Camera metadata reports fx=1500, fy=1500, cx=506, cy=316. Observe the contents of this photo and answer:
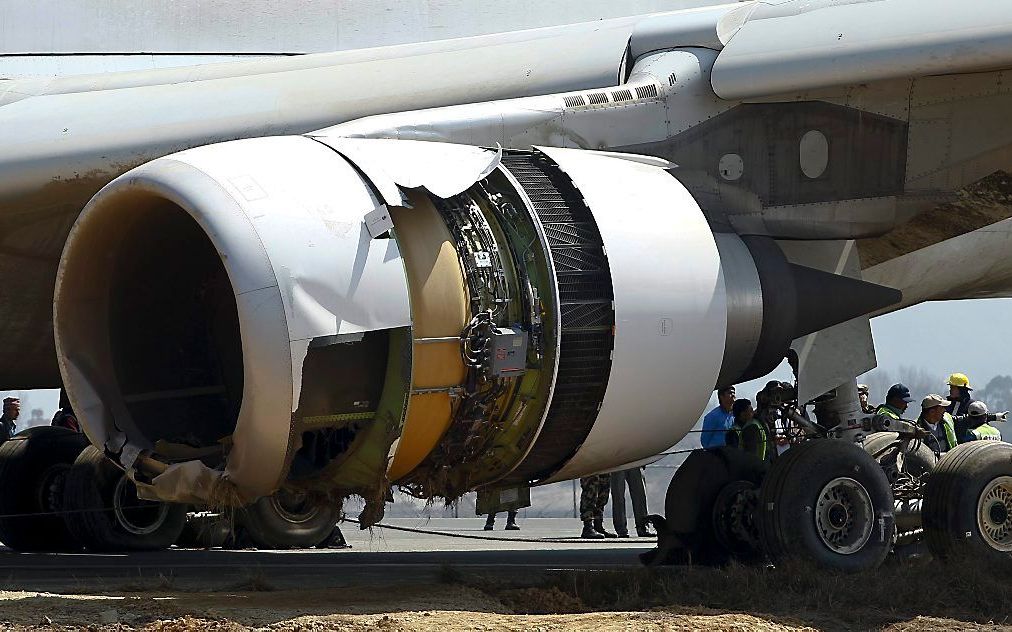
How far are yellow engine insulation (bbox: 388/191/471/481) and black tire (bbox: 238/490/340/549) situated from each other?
5.79 metres

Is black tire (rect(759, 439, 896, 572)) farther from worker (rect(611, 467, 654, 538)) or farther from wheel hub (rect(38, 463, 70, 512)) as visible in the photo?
wheel hub (rect(38, 463, 70, 512))

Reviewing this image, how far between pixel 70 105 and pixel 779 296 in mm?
4698

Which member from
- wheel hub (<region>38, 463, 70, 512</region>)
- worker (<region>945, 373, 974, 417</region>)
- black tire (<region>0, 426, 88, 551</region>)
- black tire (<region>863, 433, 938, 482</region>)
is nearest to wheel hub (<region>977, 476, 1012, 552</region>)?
black tire (<region>863, 433, 938, 482</region>)

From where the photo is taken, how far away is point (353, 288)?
253 inches

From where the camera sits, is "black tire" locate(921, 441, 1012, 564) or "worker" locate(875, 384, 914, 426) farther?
"worker" locate(875, 384, 914, 426)

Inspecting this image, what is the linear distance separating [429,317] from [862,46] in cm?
317

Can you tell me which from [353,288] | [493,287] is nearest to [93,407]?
[353,288]

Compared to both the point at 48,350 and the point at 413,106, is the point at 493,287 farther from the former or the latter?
the point at 48,350

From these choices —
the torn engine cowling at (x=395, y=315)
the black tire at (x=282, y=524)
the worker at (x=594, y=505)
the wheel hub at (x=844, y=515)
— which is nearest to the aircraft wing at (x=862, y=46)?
the torn engine cowling at (x=395, y=315)

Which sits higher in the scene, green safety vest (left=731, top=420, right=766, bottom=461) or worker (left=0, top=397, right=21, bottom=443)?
worker (left=0, top=397, right=21, bottom=443)

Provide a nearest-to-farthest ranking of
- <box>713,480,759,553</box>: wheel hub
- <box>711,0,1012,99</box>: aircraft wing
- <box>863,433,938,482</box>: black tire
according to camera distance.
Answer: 1. <box>711,0,1012,99</box>: aircraft wing
2. <box>713,480,759,553</box>: wheel hub
3. <box>863,433,938,482</box>: black tire

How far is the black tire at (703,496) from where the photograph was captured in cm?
927

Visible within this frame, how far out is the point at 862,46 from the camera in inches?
326

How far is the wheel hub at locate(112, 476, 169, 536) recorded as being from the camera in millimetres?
12016
